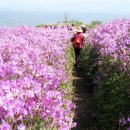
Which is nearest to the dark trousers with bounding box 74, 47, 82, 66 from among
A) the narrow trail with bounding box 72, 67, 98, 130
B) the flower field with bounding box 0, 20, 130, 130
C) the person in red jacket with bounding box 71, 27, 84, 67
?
the person in red jacket with bounding box 71, 27, 84, 67

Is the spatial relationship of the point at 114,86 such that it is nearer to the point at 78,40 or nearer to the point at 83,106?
the point at 83,106

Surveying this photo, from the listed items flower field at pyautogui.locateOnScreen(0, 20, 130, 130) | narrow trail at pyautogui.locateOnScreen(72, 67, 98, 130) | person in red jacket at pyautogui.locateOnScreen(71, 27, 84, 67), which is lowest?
narrow trail at pyautogui.locateOnScreen(72, 67, 98, 130)

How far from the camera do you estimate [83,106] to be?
13.4 meters

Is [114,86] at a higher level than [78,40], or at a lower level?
higher

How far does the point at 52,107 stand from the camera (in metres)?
5.77

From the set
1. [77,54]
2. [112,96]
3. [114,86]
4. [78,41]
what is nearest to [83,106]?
[114,86]

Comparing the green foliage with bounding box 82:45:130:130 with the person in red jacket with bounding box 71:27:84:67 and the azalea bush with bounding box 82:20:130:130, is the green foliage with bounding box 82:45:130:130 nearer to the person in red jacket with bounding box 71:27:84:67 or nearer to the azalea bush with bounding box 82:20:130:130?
the azalea bush with bounding box 82:20:130:130

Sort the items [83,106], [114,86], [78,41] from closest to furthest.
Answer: [114,86], [83,106], [78,41]

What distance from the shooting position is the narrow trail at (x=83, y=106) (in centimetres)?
1159

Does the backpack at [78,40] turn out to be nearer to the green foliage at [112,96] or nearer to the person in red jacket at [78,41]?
the person in red jacket at [78,41]

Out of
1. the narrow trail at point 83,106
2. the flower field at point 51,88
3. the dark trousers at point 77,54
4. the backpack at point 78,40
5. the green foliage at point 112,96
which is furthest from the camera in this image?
the dark trousers at point 77,54

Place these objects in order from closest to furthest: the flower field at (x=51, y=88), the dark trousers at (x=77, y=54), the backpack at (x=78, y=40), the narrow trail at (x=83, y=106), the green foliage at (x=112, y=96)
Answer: the flower field at (x=51, y=88) → the green foliage at (x=112, y=96) → the narrow trail at (x=83, y=106) → the backpack at (x=78, y=40) → the dark trousers at (x=77, y=54)

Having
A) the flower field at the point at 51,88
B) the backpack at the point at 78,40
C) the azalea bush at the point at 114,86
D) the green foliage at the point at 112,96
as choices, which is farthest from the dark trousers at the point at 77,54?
the green foliage at the point at 112,96

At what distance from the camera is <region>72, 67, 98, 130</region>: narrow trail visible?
1159 cm
